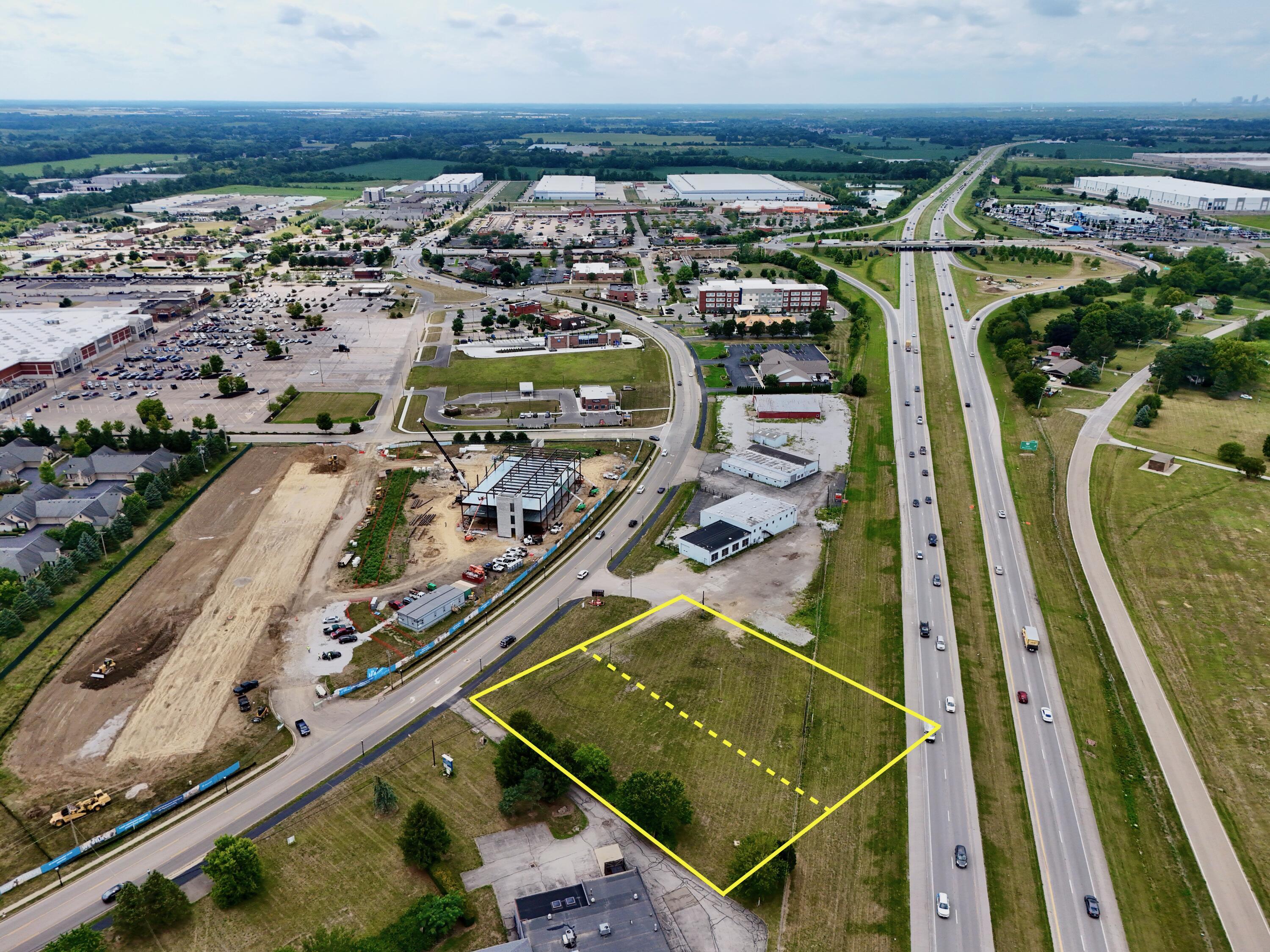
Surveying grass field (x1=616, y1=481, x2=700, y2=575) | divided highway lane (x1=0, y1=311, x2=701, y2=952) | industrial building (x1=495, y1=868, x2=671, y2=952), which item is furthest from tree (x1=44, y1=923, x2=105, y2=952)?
grass field (x1=616, y1=481, x2=700, y2=575)

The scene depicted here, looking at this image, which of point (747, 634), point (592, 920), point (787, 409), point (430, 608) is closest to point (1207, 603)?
point (747, 634)

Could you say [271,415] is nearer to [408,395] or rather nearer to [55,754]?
[408,395]

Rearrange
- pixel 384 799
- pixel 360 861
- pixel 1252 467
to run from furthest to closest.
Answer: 1. pixel 1252 467
2. pixel 384 799
3. pixel 360 861

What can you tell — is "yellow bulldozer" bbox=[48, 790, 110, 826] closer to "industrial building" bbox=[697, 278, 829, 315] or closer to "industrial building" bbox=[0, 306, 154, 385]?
"industrial building" bbox=[0, 306, 154, 385]

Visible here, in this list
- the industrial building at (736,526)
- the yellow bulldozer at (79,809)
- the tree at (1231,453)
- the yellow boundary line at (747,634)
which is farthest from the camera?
the tree at (1231,453)

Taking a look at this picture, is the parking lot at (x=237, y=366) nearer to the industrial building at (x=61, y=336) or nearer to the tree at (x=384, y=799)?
the industrial building at (x=61, y=336)

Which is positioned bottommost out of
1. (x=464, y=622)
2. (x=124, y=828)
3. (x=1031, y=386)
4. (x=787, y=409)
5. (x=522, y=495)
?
(x=124, y=828)

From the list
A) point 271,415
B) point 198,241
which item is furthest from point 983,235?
point 198,241

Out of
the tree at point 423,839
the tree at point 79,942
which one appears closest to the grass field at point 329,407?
the tree at point 423,839

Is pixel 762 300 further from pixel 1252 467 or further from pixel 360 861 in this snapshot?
pixel 360 861
